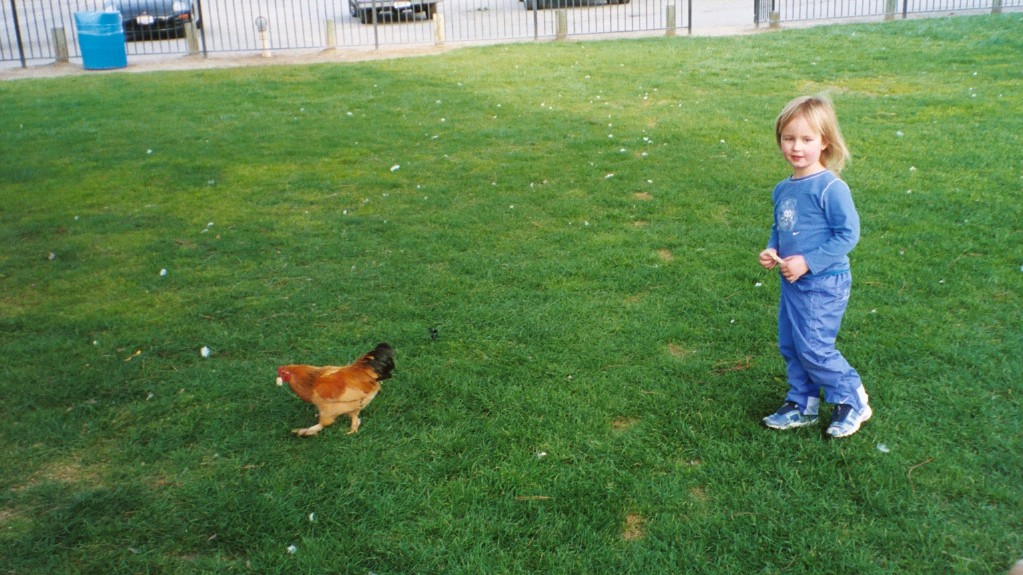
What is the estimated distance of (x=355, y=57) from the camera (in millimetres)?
16594

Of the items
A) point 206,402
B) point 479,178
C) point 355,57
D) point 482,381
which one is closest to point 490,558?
point 482,381

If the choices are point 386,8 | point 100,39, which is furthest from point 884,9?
point 100,39

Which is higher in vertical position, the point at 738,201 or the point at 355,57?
the point at 355,57

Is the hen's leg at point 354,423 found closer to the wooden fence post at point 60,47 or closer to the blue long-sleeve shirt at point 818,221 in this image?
the blue long-sleeve shirt at point 818,221

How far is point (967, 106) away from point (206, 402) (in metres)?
8.81

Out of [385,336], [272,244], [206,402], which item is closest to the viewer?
[206,402]

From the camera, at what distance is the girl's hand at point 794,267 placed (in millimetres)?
3848

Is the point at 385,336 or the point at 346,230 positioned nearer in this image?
the point at 385,336

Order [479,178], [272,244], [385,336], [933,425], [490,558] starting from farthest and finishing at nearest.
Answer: [479,178], [272,244], [385,336], [933,425], [490,558]

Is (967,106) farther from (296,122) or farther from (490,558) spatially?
(490,558)

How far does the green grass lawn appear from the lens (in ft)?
11.6

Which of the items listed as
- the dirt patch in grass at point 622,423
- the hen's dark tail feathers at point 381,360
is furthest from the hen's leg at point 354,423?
the dirt patch in grass at point 622,423

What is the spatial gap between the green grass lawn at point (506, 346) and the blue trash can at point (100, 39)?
669 centimetres

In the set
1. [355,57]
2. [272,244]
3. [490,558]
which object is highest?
[355,57]
